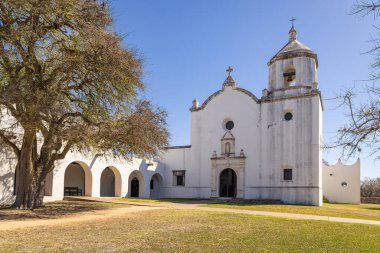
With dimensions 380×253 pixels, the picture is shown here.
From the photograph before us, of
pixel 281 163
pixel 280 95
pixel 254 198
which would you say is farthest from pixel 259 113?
pixel 254 198

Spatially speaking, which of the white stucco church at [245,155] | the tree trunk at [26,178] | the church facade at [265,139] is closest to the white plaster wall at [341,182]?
the white stucco church at [245,155]

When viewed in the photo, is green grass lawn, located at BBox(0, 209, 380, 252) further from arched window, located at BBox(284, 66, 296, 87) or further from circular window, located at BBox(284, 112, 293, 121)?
arched window, located at BBox(284, 66, 296, 87)

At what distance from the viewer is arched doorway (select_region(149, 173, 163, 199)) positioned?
33.2m

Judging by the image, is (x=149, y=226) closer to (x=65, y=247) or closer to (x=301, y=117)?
(x=65, y=247)

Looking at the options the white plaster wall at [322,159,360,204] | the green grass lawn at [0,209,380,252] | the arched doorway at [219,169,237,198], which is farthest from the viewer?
the white plaster wall at [322,159,360,204]

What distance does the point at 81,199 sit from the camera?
21391 millimetres

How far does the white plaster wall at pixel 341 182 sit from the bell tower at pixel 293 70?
11122mm

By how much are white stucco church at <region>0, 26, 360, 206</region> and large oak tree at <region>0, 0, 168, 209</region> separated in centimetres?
774

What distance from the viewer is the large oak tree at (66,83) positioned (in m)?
12.3

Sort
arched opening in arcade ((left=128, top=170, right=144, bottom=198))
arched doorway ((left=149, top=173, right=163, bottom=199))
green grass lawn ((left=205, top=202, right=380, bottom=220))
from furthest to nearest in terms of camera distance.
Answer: arched doorway ((left=149, top=173, right=163, bottom=199)) < arched opening in arcade ((left=128, top=170, right=144, bottom=198)) < green grass lawn ((left=205, top=202, right=380, bottom=220))

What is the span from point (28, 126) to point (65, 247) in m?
6.17

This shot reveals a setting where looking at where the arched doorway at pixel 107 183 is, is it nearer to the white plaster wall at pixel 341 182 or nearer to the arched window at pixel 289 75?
the arched window at pixel 289 75

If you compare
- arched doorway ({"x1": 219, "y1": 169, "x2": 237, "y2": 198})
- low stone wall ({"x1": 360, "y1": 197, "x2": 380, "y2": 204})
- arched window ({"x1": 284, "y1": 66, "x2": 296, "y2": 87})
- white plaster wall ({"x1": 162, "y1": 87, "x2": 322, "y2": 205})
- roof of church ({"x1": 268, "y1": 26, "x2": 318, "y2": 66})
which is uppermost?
roof of church ({"x1": 268, "y1": 26, "x2": 318, "y2": 66})

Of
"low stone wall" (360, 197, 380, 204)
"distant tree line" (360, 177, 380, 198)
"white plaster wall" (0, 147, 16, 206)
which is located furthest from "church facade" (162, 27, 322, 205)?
"distant tree line" (360, 177, 380, 198)
